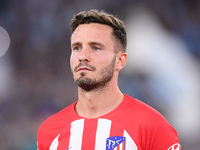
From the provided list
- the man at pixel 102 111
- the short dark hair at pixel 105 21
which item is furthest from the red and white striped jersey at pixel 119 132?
the short dark hair at pixel 105 21

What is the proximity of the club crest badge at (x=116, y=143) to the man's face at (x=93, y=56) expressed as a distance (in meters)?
0.39

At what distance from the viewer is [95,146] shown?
2.07 m

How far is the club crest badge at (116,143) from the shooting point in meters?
2.01

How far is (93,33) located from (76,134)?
30.4 inches

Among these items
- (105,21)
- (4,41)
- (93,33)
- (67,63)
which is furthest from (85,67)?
(4,41)

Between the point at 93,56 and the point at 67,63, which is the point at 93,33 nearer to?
the point at 93,56

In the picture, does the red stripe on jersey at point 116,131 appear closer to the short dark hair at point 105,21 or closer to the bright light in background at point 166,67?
the short dark hair at point 105,21

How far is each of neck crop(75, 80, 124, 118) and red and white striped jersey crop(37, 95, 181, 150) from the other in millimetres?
47

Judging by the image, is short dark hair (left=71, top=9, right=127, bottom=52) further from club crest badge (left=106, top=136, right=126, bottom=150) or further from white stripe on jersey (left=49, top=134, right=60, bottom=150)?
white stripe on jersey (left=49, top=134, right=60, bottom=150)

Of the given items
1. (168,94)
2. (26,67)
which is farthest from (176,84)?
(26,67)

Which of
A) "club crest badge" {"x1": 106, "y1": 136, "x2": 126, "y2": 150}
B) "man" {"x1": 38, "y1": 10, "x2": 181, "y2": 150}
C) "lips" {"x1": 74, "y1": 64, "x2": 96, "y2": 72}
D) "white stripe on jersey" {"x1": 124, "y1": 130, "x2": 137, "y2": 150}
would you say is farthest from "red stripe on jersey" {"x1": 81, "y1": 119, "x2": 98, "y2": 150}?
"lips" {"x1": 74, "y1": 64, "x2": 96, "y2": 72}

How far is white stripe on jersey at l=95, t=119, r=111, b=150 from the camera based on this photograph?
206 centimetres

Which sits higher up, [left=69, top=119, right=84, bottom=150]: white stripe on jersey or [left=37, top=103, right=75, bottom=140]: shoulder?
[left=37, top=103, right=75, bottom=140]: shoulder

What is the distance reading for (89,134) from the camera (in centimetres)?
213
